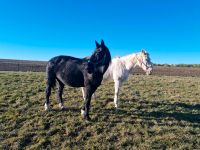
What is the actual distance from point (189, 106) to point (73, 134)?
5606mm

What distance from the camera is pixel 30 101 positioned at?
356 inches

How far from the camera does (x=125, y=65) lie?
8.53 meters

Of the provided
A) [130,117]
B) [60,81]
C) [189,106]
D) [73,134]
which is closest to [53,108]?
[60,81]

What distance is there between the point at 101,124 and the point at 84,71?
5.89 ft

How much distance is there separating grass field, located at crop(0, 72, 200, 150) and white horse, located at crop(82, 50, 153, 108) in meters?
1.07

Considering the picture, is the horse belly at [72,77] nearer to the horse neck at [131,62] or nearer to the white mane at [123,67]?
the white mane at [123,67]

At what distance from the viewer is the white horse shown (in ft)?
26.4

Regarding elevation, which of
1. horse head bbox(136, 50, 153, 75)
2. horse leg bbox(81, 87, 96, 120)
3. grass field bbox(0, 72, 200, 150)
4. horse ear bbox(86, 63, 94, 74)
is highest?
horse head bbox(136, 50, 153, 75)

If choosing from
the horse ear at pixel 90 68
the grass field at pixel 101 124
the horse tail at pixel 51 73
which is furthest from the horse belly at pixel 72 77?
the grass field at pixel 101 124

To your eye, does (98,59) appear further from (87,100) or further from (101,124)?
(101,124)

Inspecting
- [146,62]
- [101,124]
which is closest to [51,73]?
[101,124]

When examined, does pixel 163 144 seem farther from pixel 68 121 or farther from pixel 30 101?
pixel 30 101

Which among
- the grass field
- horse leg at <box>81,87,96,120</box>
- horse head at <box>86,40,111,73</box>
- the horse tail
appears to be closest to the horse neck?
the grass field

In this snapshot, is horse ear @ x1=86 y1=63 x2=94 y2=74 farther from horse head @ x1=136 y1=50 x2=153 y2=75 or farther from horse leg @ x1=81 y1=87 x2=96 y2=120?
horse head @ x1=136 y1=50 x2=153 y2=75
